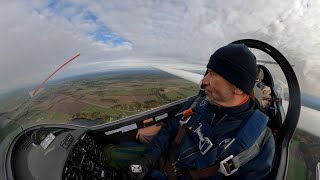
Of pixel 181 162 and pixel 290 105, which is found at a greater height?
pixel 290 105

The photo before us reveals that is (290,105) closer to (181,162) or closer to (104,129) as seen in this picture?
(181,162)

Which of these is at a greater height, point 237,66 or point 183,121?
point 237,66

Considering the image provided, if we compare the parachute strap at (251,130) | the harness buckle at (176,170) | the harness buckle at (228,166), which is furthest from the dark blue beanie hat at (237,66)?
the harness buckle at (176,170)

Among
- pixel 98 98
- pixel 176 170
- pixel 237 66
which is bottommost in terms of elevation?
pixel 176 170

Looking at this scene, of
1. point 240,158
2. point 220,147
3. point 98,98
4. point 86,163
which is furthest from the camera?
point 98,98

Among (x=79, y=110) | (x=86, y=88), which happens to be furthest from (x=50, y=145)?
(x=86, y=88)

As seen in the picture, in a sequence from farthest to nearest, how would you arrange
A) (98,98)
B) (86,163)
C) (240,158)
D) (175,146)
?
(98,98) < (175,146) < (86,163) < (240,158)

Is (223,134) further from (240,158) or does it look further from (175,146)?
(175,146)

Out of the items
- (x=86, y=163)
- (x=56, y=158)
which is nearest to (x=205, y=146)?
(x=86, y=163)
